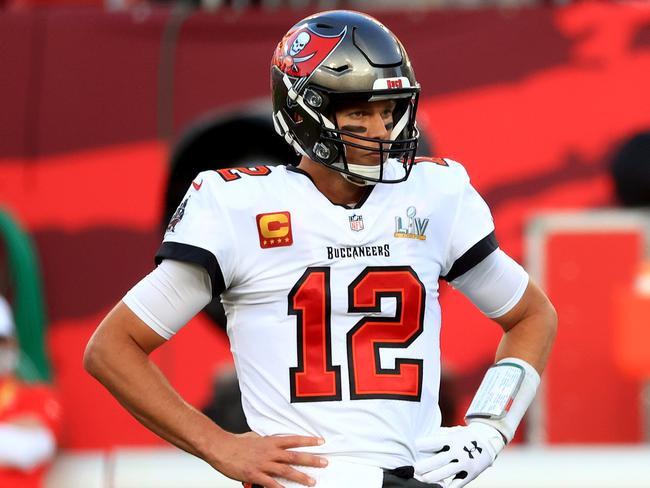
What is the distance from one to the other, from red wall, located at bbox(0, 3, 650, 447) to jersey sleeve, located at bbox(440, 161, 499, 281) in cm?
329

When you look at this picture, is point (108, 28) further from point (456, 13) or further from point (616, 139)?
point (616, 139)

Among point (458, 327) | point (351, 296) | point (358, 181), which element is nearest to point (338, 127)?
point (358, 181)

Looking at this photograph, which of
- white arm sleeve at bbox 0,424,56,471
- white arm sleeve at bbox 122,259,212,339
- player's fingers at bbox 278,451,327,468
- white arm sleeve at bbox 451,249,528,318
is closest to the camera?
player's fingers at bbox 278,451,327,468

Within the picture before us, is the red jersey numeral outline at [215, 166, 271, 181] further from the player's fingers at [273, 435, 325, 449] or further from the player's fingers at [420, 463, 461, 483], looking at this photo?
the player's fingers at [420, 463, 461, 483]

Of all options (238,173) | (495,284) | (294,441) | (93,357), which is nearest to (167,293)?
(93,357)

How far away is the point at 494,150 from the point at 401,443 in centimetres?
386

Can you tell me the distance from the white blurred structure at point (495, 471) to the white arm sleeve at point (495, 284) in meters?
Answer: 1.56

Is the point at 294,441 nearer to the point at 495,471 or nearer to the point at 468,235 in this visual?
the point at 468,235

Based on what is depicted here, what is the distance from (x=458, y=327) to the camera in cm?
711

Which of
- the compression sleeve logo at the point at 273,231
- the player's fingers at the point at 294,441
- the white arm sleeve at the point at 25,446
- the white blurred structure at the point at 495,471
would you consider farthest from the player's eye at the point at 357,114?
the white arm sleeve at the point at 25,446

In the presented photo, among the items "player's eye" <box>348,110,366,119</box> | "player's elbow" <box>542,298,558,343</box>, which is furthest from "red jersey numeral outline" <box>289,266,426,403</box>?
"player's elbow" <box>542,298,558,343</box>

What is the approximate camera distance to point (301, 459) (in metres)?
3.46

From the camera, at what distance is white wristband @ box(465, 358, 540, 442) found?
3781 mm

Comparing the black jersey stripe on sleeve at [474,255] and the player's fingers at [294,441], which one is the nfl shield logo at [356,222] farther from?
the player's fingers at [294,441]
